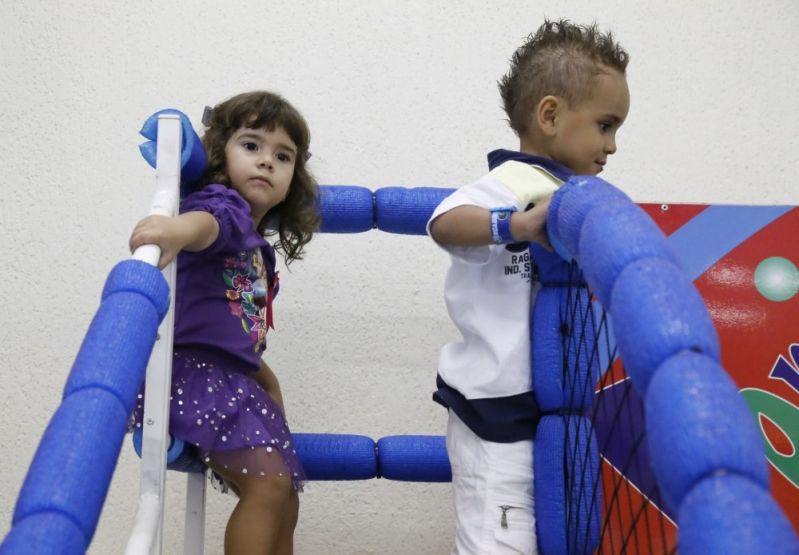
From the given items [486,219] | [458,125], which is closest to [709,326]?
[486,219]

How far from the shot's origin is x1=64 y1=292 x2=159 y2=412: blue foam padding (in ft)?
1.67

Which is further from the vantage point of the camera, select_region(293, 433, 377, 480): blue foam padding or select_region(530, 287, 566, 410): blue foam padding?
select_region(293, 433, 377, 480): blue foam padding

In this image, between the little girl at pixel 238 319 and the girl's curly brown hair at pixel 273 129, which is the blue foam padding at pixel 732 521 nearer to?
the little girl at pixel 238 319

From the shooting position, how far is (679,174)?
1601 millimetres

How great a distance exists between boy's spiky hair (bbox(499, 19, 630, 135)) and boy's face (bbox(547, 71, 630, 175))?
0.03 feet

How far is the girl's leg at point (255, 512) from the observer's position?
89 centimetres

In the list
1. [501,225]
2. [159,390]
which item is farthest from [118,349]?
[501,225]

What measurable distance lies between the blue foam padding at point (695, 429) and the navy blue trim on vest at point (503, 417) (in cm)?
47

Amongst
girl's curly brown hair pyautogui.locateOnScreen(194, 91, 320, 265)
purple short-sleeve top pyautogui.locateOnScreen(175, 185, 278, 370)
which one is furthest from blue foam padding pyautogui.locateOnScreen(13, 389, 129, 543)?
girl's curly brown hair pyautogui.locateOnScreen(194, 91, 320, 265)

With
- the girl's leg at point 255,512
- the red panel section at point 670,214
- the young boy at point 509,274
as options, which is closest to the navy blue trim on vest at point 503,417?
the young boy at point 509,274

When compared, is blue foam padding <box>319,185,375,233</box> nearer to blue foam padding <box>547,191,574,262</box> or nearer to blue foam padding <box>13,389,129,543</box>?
blue foam padding <box>547,191,574,262</box>

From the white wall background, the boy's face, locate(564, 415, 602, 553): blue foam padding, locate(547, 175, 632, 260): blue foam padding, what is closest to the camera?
locate(547, 175, 632, 260): blue foam padding

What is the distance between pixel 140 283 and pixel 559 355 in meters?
0.44

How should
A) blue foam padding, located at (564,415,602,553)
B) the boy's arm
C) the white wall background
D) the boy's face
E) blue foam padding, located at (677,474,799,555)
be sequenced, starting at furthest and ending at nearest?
the white wall background
the boy's face
blue foam padding, located at (564,415,602,553)
the boy's arm
blue foam padding, located at (677,474,799,555)
